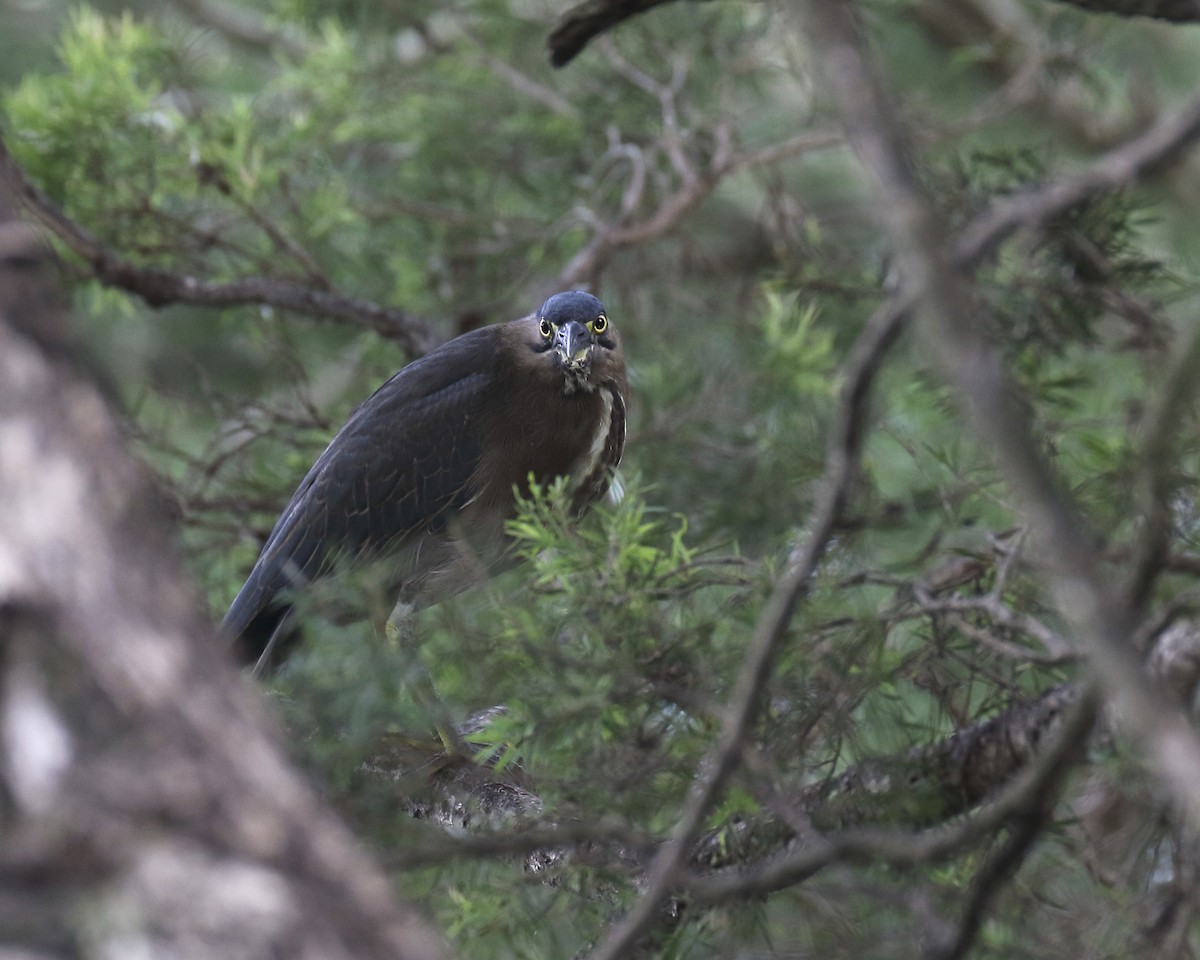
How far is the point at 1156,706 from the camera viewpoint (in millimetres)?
1183

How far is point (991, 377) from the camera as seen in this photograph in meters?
1.29

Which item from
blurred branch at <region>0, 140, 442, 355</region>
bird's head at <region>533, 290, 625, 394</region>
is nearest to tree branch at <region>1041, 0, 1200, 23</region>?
bird's head at <region>533, 290, 625, 394</region>

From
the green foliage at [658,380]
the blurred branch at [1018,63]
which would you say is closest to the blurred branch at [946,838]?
the green foliage at [658,380]

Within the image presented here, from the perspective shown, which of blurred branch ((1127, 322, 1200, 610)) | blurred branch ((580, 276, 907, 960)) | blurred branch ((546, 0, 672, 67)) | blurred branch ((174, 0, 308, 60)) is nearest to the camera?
blurred branch ((1127, 322, 1200, 610))

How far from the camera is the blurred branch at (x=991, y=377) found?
1.19 metres

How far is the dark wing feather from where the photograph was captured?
4160 millimetres

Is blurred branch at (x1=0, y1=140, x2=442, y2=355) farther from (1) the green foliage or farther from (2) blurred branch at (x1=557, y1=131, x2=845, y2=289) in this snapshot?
(2) blurred branch at (x1=557, y1=131, x2=845, y2=289)

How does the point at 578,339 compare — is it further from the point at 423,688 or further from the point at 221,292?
the point at 423,688

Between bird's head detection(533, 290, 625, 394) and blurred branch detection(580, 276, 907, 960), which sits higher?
blurred branch detection(580, 276, 907, 960)

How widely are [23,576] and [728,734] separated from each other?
2.59ft

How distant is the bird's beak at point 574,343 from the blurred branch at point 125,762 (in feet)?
8.99

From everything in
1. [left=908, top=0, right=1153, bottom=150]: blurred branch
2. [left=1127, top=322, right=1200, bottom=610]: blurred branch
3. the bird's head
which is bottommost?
[left=908, top=0, right=1153, bottom=150]: blurred branch

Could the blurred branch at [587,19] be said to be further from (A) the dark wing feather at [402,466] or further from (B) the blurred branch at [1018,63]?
(B) the blurred branch at [1018,63]

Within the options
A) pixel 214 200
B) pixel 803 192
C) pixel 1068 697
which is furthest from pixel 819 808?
pixel 803 192
